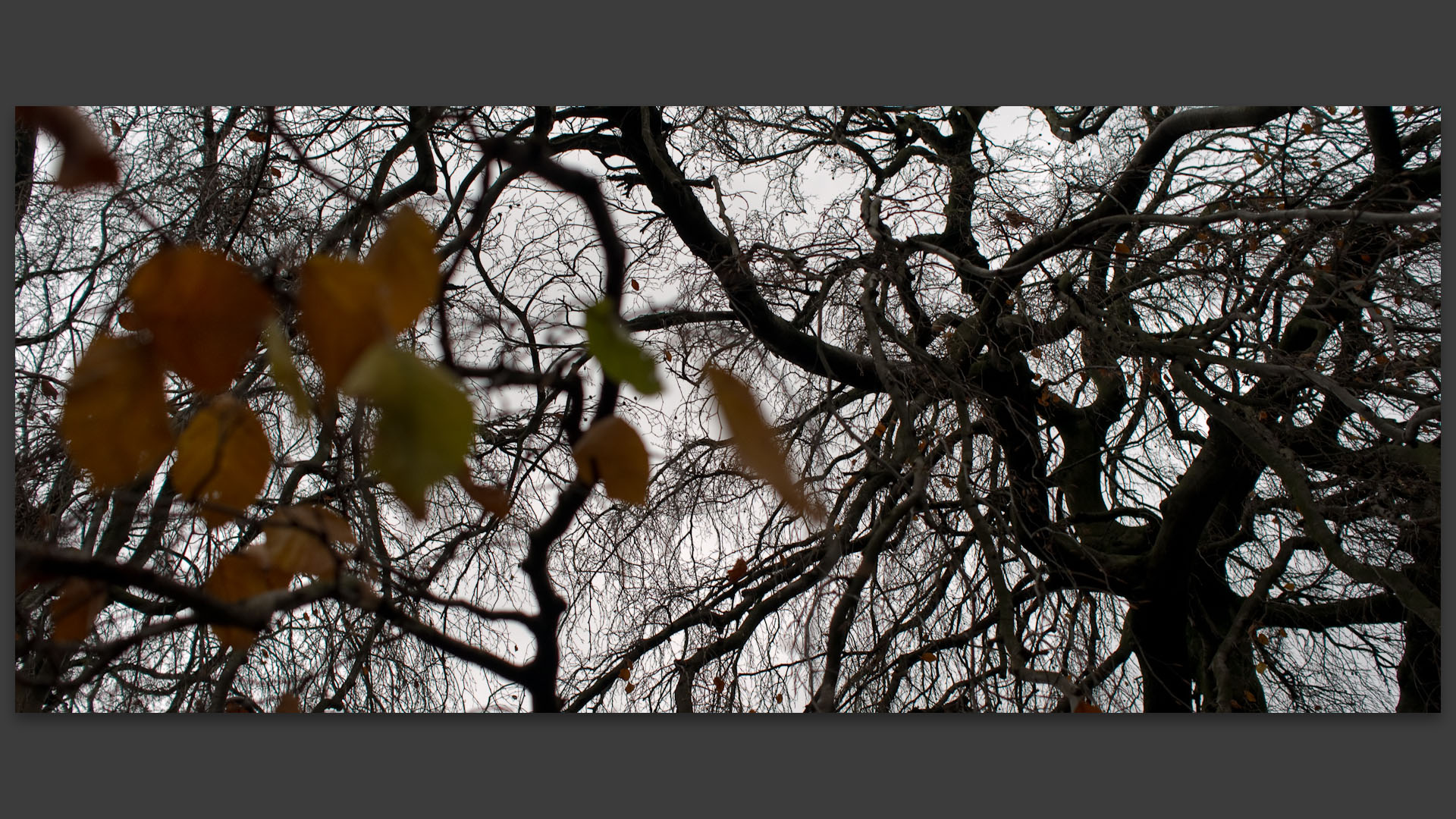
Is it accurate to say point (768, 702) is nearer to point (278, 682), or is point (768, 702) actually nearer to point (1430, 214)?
point (278, 682)

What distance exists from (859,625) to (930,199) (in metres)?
0.85

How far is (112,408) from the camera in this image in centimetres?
16

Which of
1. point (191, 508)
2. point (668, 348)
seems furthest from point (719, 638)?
point (191, 508)

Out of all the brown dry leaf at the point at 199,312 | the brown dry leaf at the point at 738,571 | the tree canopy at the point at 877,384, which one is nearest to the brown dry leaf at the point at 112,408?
the brown dry leaf at the point at 199,312

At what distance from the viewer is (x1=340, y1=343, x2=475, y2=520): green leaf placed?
11 centimetres

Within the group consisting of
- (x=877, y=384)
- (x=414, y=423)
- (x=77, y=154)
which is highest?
(x=877, y=384)

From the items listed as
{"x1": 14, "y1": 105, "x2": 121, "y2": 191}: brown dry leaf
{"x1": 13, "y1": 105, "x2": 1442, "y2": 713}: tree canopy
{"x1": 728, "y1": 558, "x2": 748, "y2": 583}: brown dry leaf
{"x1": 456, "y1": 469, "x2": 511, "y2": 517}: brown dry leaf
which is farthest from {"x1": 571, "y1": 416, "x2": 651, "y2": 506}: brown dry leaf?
{"x1": 728, "y1": 558, "x2": 748, "y2": 583}: brown dry leaf

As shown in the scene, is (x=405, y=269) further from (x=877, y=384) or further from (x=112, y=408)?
(x=877, y=384)

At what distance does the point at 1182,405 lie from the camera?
1944 mm

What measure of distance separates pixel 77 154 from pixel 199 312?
0.36ft

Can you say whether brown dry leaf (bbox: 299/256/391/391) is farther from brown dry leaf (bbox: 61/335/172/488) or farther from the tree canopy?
the tree canopy

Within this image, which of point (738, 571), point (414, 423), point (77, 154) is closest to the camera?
point (414, 423)

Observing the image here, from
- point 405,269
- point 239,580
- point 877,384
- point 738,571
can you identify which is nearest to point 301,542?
point 239,580

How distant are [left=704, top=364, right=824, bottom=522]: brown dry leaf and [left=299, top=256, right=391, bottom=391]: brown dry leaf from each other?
0.04 metres
